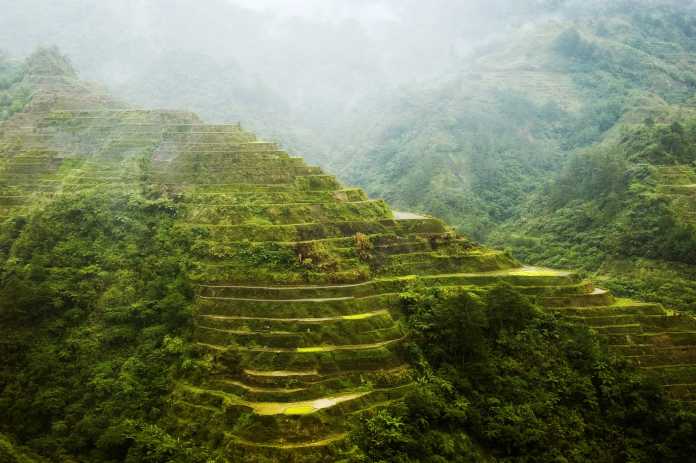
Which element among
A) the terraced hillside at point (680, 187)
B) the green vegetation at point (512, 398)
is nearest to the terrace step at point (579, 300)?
the green vegetation at point (512, 398)

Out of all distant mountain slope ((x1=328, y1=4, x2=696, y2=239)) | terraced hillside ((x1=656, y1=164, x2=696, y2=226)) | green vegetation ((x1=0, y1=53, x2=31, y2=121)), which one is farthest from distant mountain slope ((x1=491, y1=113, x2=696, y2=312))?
green vegetation ((x1=0, y1=53, x2=31, y2=121))

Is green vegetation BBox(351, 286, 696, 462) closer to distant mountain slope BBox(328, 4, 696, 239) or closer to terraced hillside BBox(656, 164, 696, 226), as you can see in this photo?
terraced hillside BBox(656, 164, 696, 226)

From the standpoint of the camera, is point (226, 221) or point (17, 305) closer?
point (17, 305)

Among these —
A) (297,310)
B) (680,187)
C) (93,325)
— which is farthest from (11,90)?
(680,187)

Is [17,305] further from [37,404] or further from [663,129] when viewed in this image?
[663,129]

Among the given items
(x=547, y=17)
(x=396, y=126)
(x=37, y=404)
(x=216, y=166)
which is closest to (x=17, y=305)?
(x=37, y=404)

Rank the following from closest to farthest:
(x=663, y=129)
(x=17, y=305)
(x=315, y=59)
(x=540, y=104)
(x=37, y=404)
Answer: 1. (x=37, y=404)
2. (x=17, y=305)
3. (x=663, y=129)
4. (x=540, y=104)
5. (x=315, y=59)

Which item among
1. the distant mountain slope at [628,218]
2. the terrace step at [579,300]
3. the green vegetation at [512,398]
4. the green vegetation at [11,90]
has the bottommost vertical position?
the green vegetation at [512,398]

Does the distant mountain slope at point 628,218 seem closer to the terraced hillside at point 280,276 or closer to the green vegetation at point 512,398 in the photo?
the terraced hillside at point 280,276

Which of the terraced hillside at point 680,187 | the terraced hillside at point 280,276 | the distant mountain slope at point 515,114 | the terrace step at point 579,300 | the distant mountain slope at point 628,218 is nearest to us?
the terraced hillside at point 280,276
